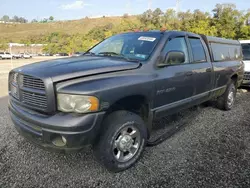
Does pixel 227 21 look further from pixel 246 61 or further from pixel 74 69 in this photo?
pixel 74 69

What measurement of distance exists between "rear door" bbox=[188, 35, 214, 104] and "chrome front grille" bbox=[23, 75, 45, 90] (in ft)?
8.44

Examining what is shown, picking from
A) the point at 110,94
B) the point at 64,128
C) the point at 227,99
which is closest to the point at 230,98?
the point at 227,99

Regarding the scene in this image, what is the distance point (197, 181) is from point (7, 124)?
3.77 metres

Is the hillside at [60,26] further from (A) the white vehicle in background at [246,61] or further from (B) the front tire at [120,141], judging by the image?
(B) the front tire at [120,141]

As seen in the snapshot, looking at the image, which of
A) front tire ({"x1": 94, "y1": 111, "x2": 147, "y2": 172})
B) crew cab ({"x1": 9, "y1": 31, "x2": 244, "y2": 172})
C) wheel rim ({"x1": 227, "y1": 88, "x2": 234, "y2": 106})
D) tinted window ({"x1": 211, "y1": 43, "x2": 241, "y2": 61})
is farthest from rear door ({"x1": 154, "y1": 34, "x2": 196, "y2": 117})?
wheel rim ({"x1": 227, "y1": 88, "x2": 234, "y2": 106})

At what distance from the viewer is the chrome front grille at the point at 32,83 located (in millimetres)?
2365

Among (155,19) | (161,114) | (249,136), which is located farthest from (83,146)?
(155,19)

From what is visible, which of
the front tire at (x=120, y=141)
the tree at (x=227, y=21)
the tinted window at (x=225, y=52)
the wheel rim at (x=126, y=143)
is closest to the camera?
the front tire at (x=120, y=141)

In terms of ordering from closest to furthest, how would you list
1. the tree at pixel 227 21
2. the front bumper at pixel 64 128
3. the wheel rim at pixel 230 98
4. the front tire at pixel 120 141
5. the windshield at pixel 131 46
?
the front bumper at pixel 64 128
the front tire at pixel 120 141
the windshield at pixel 131 46
the wheel rim at pixel 230 98
the tree at pixel 227 21

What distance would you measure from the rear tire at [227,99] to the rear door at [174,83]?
1.89 metres

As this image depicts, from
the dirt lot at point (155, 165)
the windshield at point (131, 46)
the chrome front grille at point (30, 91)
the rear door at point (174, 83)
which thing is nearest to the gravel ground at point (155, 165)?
the dirt lot at point (155, 165)

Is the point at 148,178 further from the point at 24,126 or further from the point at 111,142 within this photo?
the point at 24,126

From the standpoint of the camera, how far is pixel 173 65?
3324 millimetres

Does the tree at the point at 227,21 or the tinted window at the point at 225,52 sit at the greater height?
the tree at the point at 227,21
